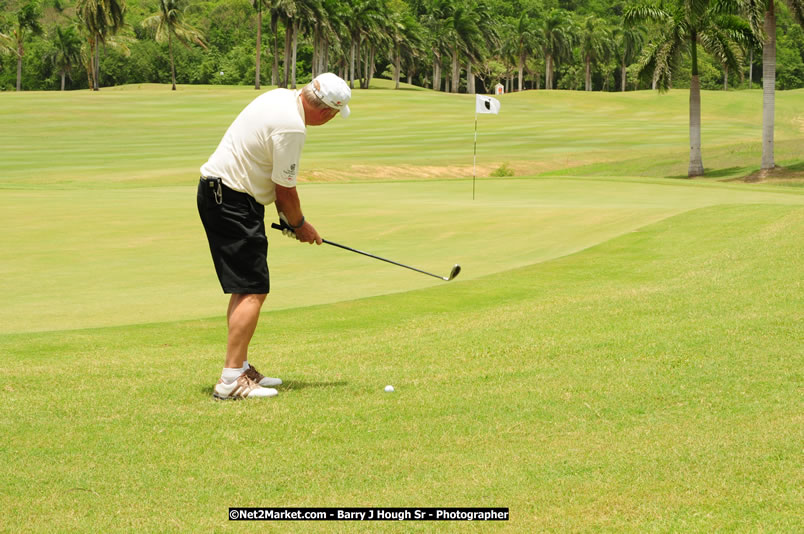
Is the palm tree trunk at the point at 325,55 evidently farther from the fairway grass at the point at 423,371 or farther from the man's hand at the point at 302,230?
the man's hand at the point at 302,230

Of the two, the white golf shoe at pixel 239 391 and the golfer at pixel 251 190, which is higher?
the golfer at pixel 251 190

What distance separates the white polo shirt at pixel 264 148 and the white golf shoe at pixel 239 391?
1.30 metres

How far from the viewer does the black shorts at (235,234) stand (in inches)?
247

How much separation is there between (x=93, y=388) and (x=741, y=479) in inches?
173

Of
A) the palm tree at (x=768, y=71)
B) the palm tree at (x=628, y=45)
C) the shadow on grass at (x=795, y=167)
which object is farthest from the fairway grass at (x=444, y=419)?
the palm tree at (x=628, y=45)

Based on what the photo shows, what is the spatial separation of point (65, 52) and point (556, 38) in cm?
6319

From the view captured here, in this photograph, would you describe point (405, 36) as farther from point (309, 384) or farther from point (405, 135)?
point (309, 384)

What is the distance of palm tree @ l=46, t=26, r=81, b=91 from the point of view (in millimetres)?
112188

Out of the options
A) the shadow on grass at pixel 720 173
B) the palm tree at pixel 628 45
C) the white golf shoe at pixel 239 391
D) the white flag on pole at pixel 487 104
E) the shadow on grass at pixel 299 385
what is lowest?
the shadow on grass at pixel 720 173

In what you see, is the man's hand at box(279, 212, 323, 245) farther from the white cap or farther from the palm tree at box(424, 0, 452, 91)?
the palm tree at box(424, 0, 452, 91)

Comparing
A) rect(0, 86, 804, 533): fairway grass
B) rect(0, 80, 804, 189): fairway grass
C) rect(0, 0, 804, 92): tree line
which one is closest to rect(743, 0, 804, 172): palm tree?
rect(0, 80, 804, 189): fairway grass

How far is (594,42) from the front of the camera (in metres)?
114

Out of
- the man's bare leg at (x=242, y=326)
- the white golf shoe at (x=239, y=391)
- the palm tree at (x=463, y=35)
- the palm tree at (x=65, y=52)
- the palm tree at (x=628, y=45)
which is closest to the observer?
the white golf shoe at (x=239, y=391)

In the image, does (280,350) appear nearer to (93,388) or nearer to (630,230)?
(93,388)
